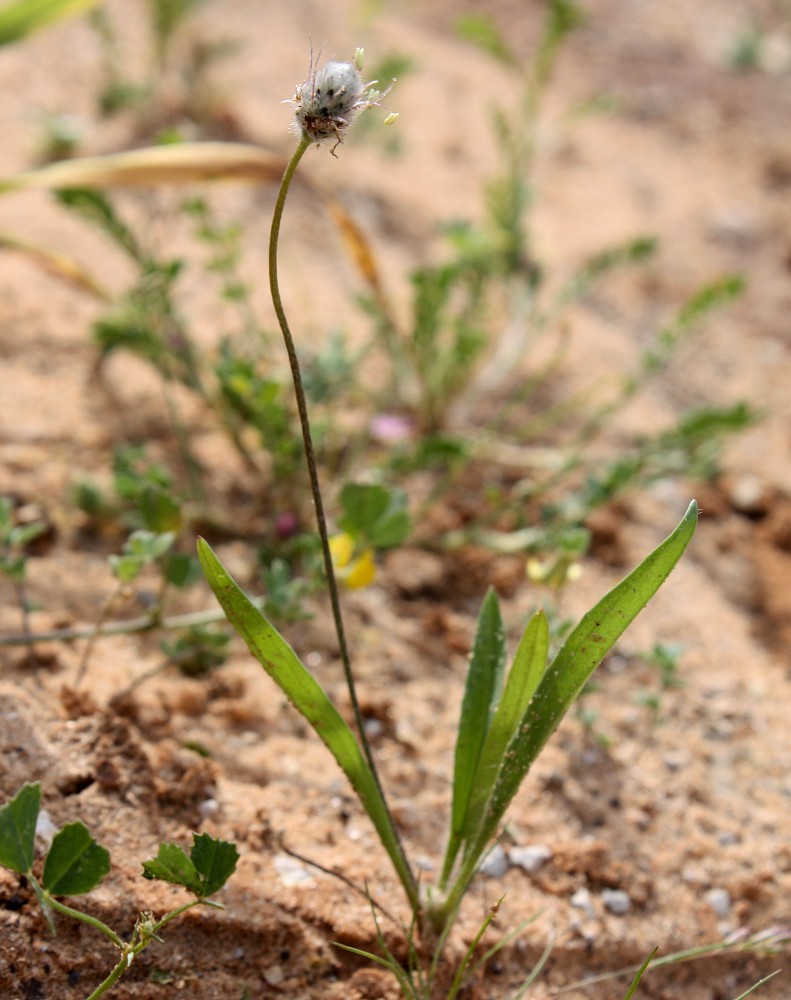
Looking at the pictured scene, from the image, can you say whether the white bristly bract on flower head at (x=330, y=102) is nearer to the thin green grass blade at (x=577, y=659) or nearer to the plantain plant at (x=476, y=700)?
the plantain plant at (x=476, y=700)

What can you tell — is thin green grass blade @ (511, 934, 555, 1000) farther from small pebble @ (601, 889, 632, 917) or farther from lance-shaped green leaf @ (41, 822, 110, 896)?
lance-shaped green leaf @ (41, 822, 110, 896)

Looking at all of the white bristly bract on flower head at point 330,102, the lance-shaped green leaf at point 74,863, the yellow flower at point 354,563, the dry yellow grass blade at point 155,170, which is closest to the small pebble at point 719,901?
the yellow flower at point 354,563

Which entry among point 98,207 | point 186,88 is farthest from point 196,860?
point 186,88

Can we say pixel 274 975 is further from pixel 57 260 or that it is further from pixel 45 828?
pixel 57 260

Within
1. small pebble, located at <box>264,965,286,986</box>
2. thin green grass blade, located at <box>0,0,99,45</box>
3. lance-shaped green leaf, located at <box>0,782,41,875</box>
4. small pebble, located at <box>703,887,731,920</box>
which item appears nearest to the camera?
lance-shaped green leaf, located at <box>0,782,41,875</box>

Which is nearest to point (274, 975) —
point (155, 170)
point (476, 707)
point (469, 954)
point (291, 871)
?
point (291, 871)

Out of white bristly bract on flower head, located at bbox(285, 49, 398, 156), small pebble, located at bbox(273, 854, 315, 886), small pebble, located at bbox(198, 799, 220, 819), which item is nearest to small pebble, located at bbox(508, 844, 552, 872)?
small pebble, located at bbox(273, 854, 315, 886)
